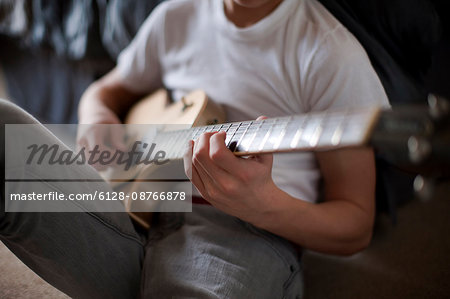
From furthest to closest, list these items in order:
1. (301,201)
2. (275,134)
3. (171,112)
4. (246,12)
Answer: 1. (171,112)
2. (246,12)
3. (301,201)
4. (275,134)

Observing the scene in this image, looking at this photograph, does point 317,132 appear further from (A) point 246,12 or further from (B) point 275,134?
(A) point 246,12

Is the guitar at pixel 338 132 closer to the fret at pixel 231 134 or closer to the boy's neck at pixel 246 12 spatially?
the fret at pixel 231 134

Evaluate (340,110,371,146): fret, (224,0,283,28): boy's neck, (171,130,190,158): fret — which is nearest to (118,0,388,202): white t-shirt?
(224,0,283,28): boy's neck

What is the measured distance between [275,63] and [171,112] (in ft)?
0.91

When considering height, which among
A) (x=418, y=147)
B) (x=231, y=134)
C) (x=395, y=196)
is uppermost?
(x=418, y=147)

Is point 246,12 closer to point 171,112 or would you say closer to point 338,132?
point 171,112

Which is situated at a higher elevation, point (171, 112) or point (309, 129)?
point (309, 129)

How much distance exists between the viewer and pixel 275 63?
783 millimetres

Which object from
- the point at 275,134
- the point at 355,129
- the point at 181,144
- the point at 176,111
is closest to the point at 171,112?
the point at 176,111

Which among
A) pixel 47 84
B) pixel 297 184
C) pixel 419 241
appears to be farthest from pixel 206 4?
pixel 47 84

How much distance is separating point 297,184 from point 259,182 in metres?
0.20

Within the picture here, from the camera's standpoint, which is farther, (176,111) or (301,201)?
(176,111)

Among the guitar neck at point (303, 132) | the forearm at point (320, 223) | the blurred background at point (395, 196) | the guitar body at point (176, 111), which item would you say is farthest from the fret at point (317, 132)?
the guitar body at point (176, 111)

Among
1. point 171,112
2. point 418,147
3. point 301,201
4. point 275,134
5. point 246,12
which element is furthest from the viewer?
point 171,112
